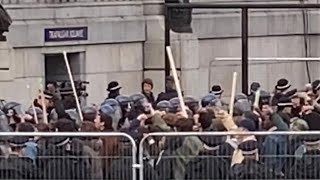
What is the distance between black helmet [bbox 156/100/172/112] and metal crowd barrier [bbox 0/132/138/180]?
2.96 meters

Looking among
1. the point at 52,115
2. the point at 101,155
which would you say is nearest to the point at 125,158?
the point at 101,155

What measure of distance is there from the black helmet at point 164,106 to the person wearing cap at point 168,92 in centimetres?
112

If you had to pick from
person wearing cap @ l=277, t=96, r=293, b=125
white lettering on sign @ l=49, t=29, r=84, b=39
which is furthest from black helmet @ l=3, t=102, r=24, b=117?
white lettering on sign @ l=49, t=29, r=84, b=39

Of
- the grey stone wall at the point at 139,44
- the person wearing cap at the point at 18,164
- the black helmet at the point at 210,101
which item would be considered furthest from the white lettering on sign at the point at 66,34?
the person wearing cap at the point at 18,164

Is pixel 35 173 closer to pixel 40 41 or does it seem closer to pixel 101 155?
pixel 101 155

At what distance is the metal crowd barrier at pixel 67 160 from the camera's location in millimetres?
13805

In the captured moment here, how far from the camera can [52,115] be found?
1694 cm

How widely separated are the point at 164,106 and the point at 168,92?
2.27m

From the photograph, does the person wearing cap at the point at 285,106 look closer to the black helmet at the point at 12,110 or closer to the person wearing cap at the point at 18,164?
the black helmet at the point at 12,110

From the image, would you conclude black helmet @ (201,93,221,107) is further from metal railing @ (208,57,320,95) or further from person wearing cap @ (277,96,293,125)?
metal railing @ (208,57,320,95)

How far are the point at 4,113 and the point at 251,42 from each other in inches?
484

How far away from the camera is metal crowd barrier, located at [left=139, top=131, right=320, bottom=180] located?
45.2ft

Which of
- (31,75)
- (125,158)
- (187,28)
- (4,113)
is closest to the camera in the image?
(125,158)

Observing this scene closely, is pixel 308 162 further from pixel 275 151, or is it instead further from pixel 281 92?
pixel 281 92
